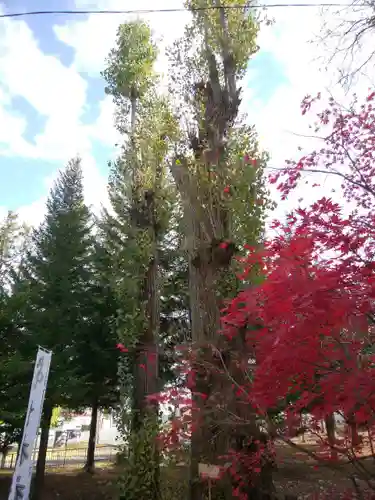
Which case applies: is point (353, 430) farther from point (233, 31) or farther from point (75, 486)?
point (75, 486)

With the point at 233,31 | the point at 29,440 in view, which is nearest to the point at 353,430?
the point at 29,440

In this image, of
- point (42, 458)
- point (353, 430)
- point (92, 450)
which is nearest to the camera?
point (353, 430)

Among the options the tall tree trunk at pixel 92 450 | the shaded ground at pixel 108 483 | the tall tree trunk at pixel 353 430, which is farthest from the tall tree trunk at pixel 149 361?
the tall tree trunk at pixel 92 450

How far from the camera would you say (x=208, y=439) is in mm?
4902

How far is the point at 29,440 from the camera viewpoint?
5.99 meters

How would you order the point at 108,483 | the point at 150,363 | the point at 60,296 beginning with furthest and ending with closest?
the point at 60,296 → the point at 108,483 → the point at 150,363

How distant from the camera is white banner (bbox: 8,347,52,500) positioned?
5742 millimetres

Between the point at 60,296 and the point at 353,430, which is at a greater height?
the point at 60,296

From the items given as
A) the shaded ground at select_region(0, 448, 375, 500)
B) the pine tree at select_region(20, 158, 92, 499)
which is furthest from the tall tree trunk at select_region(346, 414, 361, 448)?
the pine tree at select_region(20, 158, 92, 499)

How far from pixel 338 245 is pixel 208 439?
3060mm

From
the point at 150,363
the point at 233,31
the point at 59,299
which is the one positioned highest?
the point at 233,31

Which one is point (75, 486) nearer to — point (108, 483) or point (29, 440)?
point (108, 483)

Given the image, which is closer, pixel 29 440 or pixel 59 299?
pixel 29 440

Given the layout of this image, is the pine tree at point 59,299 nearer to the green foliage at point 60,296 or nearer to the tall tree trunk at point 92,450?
the green foliage at point 60,296
